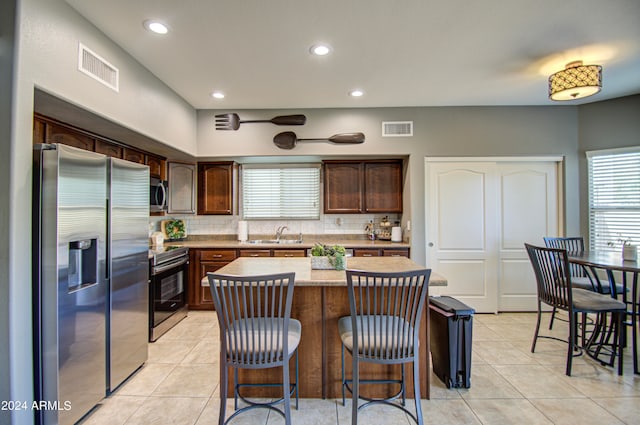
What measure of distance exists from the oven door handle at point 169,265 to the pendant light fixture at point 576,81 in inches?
175

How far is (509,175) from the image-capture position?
4.07 meters

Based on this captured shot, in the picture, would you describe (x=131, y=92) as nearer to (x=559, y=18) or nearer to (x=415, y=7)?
(x=415, y=7)

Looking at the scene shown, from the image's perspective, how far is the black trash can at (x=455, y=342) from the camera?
224 centimetres

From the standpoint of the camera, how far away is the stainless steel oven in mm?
3148

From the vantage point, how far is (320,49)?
2572mm

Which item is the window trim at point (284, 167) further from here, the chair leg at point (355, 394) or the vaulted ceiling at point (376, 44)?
the chair leg at point (355, 394)

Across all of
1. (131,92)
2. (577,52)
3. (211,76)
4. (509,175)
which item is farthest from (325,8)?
(509,175)

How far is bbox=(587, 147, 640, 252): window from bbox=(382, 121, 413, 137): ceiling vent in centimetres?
241

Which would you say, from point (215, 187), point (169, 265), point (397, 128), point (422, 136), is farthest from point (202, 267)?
point (422, 136)

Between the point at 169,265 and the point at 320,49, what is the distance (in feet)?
9.46

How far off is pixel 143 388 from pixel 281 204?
2990mm

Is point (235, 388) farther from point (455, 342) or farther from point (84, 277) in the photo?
point (455, 342)

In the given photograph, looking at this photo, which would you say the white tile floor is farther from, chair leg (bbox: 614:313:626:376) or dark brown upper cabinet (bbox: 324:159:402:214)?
dark brown upper cabinet (bbox: 324:159:402:214)

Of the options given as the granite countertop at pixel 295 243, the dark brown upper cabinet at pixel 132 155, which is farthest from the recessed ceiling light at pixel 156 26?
the granite countertop at pixel 295 243
